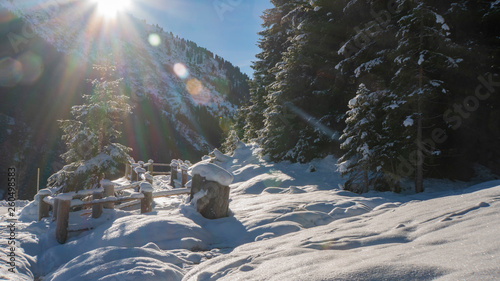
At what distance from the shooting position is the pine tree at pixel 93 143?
1134cm

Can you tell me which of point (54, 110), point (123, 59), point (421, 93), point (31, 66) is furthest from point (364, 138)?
point (123, 59)

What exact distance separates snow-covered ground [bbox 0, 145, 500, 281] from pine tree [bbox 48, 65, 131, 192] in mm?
4366

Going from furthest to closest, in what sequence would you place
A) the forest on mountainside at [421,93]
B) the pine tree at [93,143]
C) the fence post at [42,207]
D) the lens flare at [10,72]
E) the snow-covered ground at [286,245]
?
1. the lens flare at [10,72]
2. the pine tree at [93,143]
3. the forest on mountainside at [421,93]
4. the fence post at [42,207]
5. the snow-covered ground at [286,245]

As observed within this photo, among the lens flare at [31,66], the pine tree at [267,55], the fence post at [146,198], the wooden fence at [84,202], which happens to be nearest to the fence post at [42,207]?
the wooden fence at [84,202]

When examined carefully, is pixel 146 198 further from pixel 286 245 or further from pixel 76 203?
pixel 286 245

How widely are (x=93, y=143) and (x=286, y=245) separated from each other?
10805 mm

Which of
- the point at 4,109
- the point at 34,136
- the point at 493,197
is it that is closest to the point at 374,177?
the point at 493,197

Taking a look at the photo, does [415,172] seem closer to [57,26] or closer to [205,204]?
[205,204]

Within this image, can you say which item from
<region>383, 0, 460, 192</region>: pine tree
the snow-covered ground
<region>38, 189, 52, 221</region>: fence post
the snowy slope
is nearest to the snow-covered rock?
the snow-covered ground

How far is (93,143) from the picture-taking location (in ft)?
38.3

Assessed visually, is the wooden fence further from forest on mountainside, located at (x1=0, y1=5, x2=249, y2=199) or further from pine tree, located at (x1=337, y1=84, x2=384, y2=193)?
forest on mountainside, located at (x1=0, y1=5, x2=249, y2=199)

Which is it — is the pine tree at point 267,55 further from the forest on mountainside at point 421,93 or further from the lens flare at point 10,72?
the lens flare at point 10,72

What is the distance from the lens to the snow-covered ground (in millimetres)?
2211

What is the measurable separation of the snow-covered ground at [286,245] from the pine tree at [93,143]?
4.37 m
